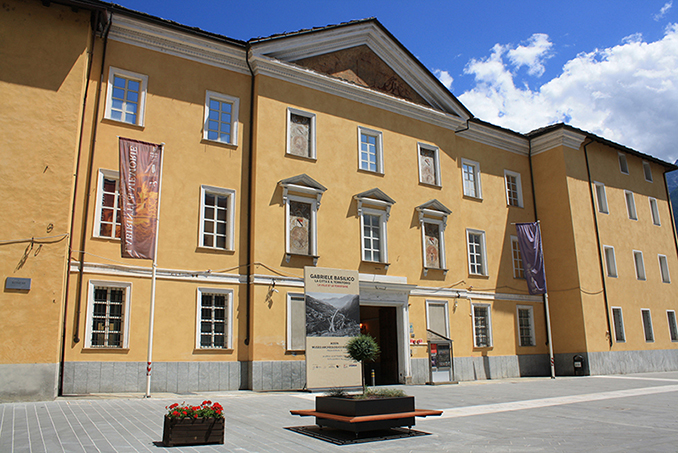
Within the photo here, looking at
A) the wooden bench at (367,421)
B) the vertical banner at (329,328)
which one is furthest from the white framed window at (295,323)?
the wooden bench at (367,421)

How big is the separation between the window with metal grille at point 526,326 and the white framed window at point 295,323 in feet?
42.0

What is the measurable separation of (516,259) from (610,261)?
18.6ft

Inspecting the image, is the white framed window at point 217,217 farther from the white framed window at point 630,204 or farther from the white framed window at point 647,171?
the white framed window at point 647,171

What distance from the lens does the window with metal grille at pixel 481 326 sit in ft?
80.8

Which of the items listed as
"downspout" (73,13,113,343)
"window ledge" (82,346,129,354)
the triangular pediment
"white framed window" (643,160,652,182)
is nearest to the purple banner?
the triangular pediment

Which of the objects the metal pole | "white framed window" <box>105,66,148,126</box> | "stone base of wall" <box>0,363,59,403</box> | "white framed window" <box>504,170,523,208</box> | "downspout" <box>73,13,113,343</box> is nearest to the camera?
"stone base of wall" <box>0,363,59,403</box>

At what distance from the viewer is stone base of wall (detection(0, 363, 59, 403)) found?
13008 mm

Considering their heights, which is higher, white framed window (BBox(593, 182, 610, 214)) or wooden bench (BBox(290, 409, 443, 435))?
white framed window (BBox(593, 182, 610, 214))

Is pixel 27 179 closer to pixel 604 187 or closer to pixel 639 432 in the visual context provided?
pixel 639 432

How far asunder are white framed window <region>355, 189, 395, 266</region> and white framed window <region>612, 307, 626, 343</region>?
564 inches

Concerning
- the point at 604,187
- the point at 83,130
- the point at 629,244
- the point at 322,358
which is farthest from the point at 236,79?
the point at 629,244

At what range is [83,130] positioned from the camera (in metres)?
16.4

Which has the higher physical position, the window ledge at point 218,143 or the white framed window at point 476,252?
the window ledge at point 218,143

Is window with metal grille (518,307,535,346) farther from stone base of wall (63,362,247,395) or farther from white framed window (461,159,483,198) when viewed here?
stone base of wall (63,362,247,395)
